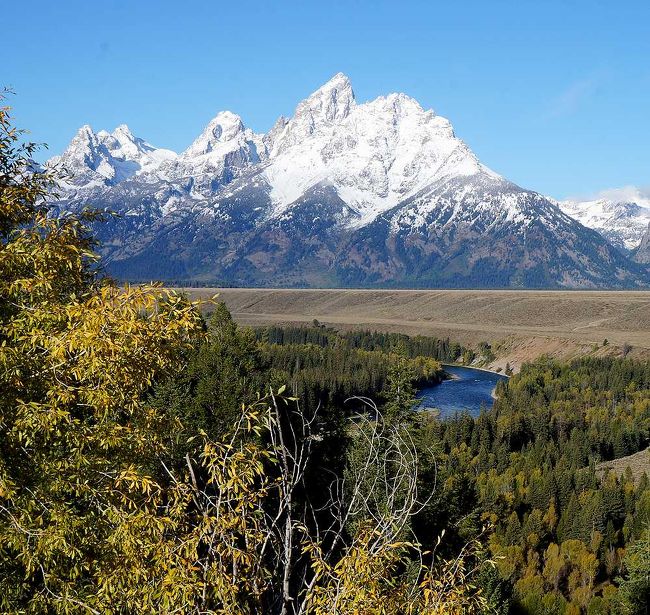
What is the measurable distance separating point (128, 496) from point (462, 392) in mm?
131185

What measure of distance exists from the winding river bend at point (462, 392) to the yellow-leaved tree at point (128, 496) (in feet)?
300

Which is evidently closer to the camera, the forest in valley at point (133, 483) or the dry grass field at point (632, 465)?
the forest in valley at point (133, 483)

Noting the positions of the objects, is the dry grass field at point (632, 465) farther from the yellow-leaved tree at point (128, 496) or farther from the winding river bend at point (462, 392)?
the yellow-leaved tree at point (128, 496)

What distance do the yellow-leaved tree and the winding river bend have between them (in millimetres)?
91563

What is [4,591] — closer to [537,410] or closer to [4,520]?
[4,520]

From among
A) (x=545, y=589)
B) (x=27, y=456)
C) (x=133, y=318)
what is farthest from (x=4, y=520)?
(x=545, y=589)

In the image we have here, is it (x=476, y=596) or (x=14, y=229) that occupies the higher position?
(x=14, y=229)

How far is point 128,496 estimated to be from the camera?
886 cm

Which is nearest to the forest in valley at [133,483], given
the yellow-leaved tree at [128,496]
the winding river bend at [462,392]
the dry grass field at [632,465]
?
the yellow-leaved tree at [128,496]

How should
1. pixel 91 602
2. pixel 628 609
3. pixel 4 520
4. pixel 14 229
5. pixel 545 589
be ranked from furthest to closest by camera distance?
pixel 545 589
pixel 628 609
pixel 14 229
pixel 4 520
pixel 91 602

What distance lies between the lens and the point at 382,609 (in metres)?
6.98

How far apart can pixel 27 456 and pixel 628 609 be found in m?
34.7

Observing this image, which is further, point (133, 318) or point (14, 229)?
point (14, 229)

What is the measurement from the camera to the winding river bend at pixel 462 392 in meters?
116
